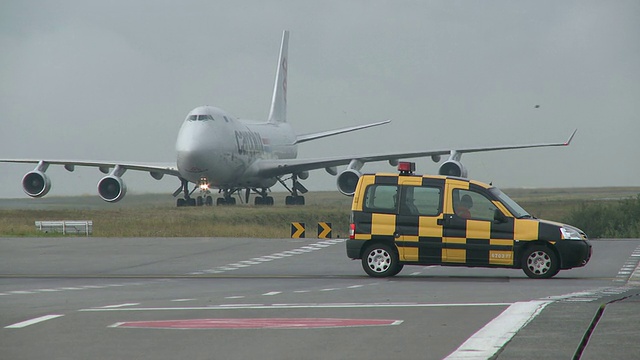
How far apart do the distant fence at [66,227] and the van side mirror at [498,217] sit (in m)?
19.8

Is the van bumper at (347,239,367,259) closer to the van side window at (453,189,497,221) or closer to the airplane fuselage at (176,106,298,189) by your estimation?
the van side window at (453,189,497,221)

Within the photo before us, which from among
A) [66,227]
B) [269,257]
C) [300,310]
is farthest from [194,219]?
[300,310]

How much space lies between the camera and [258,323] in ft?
37.1

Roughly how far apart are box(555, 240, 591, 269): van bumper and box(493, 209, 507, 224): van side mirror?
0.91 meters

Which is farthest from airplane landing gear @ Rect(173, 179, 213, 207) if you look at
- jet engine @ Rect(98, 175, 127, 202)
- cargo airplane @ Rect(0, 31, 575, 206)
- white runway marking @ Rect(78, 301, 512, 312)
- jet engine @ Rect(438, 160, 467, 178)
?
white runway marking @ Rect(78, 301, 512, 312)

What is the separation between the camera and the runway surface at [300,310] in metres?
9.27

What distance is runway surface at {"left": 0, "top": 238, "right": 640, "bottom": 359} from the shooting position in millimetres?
9273

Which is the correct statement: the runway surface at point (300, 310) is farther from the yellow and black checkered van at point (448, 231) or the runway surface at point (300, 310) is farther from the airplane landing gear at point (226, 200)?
the airplane landing gear at point (226, 200)

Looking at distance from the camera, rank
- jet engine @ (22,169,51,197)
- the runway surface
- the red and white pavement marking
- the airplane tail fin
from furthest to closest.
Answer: the airplane tail fin < jet engine @ (22,169,51,197) < the red and white pavement marking < the runway surface

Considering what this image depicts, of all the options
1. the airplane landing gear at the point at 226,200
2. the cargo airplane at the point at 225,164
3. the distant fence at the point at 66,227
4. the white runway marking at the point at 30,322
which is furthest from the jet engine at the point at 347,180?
the white runway marking at the point at 30,322

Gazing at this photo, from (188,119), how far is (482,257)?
32579 millimetres

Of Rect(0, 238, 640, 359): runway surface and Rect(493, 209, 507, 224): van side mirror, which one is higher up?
Rect(493, 209, 507, 224): van side mirror

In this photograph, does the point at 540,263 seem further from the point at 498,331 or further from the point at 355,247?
the point at 498,331

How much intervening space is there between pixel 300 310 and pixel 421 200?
21.2 feet
